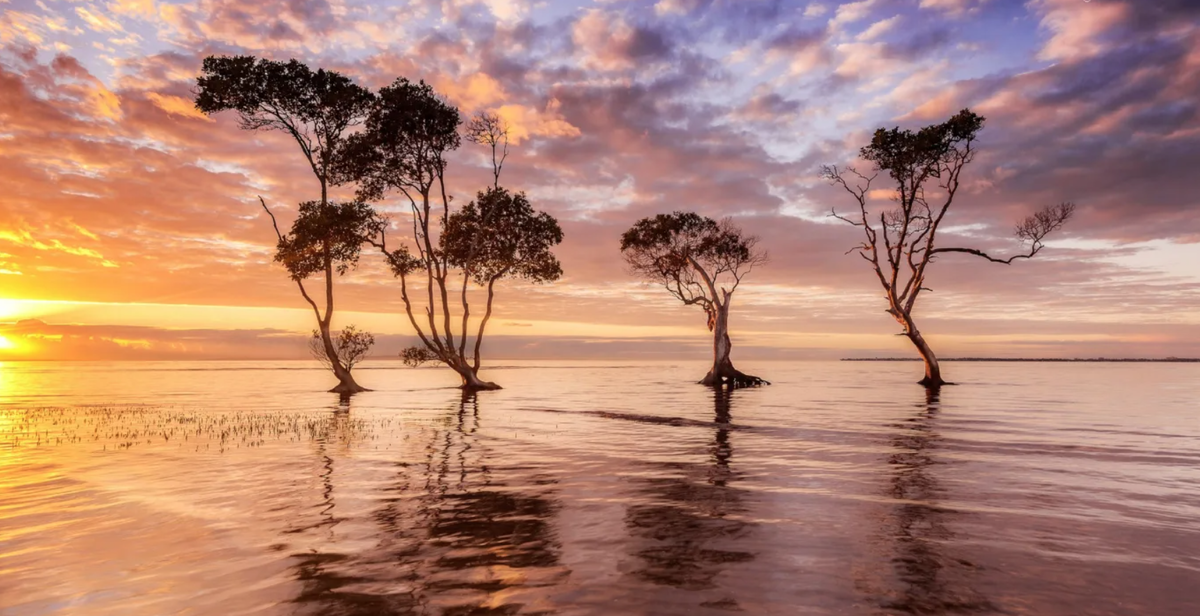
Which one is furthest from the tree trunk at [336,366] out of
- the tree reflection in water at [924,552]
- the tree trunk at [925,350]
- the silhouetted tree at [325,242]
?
the tree trunk at [925,350]

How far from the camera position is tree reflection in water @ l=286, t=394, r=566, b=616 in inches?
285

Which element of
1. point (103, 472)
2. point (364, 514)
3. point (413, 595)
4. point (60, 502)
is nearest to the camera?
point (413, 595)

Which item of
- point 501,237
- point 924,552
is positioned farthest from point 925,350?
point 924,552

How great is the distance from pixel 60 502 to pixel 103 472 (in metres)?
4.28

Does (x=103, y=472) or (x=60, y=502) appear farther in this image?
(x=103, y=472)

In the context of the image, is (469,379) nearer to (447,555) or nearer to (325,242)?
(325,242)

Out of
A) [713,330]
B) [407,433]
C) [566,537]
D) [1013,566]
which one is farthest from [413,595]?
[713,330]

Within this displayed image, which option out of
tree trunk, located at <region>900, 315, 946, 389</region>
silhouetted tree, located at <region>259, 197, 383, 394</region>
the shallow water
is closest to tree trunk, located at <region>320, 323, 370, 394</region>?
silhouetted tree, located at <region>259, 197, 383, 394</region>

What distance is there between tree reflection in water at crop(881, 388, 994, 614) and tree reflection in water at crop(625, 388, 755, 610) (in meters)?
2.00

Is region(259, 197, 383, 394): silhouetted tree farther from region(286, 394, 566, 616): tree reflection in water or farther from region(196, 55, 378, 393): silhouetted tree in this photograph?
region(286, 394, 566, 616): tree reflection in water

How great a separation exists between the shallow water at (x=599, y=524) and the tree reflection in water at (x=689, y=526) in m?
0.06

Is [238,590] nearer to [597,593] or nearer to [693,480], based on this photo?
[597,593]

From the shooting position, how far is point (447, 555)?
29.8 ft

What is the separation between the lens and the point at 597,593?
7.52m
